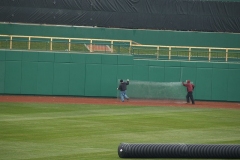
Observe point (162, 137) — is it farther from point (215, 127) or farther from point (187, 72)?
point (187, 72)

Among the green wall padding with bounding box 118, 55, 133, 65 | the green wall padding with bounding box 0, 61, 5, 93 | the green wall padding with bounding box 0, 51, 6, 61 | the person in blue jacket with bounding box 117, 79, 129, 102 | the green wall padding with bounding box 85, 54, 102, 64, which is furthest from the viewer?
the green wall padding with bounding box 118, 55, 133, 65

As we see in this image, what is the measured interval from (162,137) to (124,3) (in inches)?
1292

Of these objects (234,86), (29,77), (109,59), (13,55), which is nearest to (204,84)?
(234,86)

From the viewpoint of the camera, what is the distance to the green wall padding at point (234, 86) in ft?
148

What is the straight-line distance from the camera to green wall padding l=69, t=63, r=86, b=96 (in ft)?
144

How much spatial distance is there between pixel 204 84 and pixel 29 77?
1325cm

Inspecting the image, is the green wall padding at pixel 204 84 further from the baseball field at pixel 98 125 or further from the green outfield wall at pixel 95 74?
the baseball field at pixel 98 125

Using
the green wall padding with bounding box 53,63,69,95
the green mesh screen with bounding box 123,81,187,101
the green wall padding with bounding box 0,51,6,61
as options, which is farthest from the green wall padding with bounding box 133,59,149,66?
the green wall padding with bounding box 0,51,6,61

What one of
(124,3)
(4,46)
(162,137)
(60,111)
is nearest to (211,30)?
(124,3)

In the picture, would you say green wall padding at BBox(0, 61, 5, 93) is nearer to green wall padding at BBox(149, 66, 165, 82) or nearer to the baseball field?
the baseball field

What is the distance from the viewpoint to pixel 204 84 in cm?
4503

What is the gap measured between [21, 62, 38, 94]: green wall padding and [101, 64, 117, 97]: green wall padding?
5.02 m

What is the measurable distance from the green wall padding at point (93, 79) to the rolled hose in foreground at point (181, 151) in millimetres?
26796

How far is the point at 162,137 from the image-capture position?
23.1m
